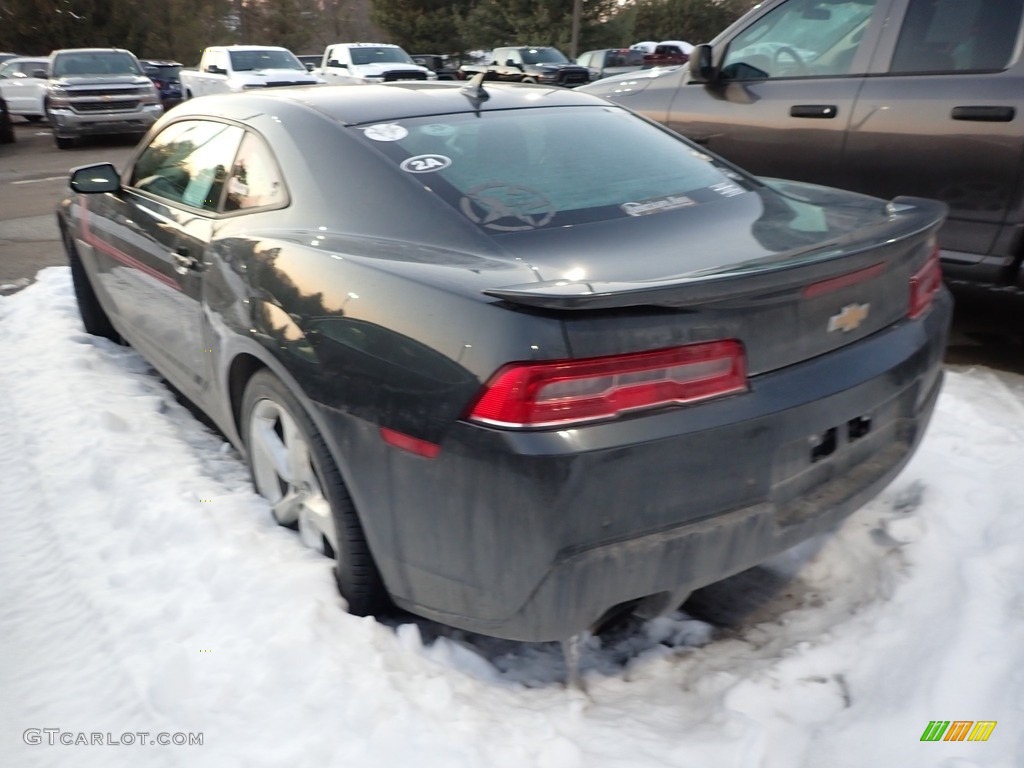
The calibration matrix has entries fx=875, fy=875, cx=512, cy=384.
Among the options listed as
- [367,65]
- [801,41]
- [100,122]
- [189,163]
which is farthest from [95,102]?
[801,41]

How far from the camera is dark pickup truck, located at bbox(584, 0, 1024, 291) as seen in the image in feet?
13.4

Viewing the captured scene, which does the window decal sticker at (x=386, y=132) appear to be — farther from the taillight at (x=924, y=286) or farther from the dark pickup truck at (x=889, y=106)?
the dark pickup truck at (x=889, y=106)

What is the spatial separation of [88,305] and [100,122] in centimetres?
1304

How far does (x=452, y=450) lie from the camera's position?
196 cm

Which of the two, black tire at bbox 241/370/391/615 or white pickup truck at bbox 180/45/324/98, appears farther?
white pickup truck at bbox 180/45/324/98

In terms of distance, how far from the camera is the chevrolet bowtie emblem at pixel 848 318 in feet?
7.11

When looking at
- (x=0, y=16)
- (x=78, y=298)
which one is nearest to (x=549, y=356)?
(x=78, y=298)

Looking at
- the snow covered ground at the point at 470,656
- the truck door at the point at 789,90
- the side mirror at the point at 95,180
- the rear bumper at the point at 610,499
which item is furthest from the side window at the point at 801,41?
the side mirror at the point at 95,180

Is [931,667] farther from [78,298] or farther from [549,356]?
[78,298]

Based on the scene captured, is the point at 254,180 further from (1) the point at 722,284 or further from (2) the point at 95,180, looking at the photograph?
(1) the point at 722,284

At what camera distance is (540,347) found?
6.07 feet

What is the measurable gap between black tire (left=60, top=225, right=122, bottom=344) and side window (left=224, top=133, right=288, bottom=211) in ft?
6.44

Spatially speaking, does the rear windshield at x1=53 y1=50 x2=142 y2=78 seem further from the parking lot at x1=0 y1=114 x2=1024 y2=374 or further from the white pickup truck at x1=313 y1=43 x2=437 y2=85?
the white pickup truck at x1=313 y1=43 x2=437 y2=85

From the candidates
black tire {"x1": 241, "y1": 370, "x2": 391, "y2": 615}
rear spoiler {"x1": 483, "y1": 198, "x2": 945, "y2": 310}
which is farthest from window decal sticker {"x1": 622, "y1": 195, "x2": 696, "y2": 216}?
black tire {"x1": 241, "y1": 370, "x2": 391, "y2": 615}
